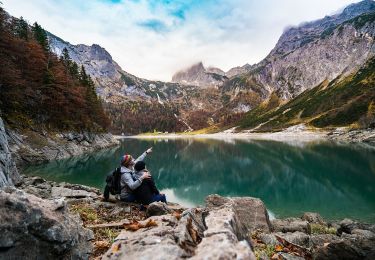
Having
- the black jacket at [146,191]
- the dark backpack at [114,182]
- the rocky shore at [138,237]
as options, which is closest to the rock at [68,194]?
the dark backpack at [114,182]

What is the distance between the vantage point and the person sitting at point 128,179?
15498mm

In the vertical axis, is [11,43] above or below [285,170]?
above

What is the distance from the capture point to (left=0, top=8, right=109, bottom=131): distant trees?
5581 cm

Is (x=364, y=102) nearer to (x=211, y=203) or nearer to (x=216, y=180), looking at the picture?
(x=216, y=180)

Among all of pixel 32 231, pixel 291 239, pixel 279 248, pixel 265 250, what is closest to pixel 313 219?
pixel 291 239

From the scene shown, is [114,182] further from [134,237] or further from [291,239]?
[134,237]

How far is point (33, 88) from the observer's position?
68.6 m

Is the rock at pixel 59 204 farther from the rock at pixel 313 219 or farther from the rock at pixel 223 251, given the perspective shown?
the rock at pixel 313 219

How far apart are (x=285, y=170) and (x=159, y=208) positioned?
52.7 m

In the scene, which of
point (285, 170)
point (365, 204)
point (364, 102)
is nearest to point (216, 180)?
point (285, 170)

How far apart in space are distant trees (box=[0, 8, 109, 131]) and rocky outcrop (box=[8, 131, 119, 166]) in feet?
9.36

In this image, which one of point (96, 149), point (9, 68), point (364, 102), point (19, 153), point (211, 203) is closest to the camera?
point (211, 203)

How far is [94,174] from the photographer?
5016 cm

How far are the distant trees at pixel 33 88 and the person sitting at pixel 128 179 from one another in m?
46.0
